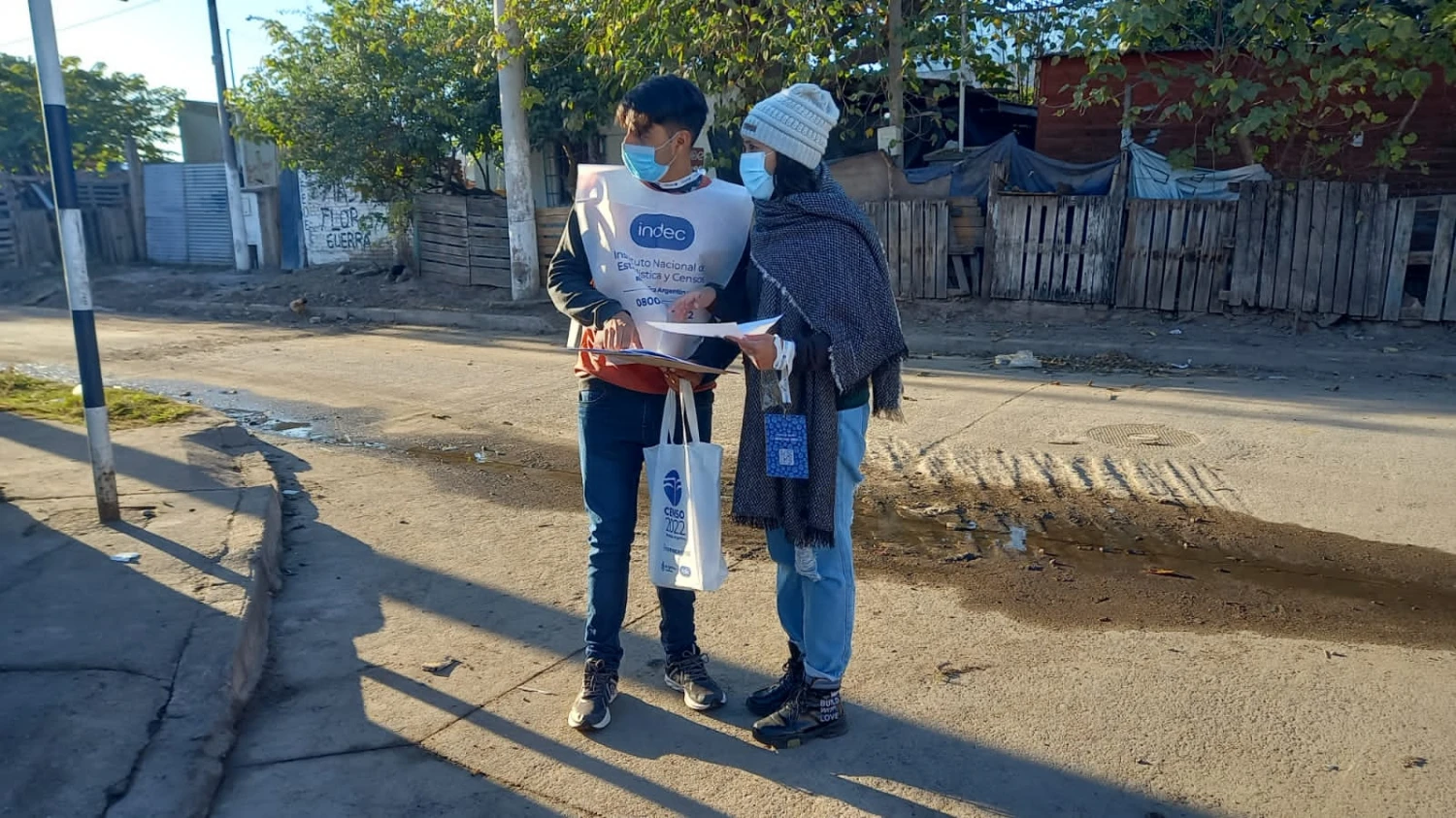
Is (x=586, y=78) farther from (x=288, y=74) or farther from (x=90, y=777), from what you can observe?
(x=90, y=777)

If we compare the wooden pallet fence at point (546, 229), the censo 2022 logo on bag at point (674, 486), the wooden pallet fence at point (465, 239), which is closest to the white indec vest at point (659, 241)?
the censo 2022 logo on bag at point (674, 486)

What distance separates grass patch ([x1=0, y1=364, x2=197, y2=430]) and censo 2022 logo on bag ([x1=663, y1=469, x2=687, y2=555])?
5367 millimetres

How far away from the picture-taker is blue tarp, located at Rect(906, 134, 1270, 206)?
1210 cm

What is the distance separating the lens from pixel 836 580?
3217 millimetres

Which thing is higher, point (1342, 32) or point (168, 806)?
point (1342, 32)

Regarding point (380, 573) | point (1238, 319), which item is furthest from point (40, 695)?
point (1238, 319)

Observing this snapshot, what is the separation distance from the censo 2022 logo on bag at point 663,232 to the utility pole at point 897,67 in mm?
9810

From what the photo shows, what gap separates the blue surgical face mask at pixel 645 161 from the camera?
3254 mm

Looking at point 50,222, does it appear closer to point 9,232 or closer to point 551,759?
point 9,232

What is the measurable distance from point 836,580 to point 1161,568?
2.17 meters

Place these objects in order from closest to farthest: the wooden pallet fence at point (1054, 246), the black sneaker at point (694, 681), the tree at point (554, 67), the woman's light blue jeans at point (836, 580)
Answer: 1. the woman's light blue jeans at point (836, 580)
2. the black sneaker at point (694, 681)
3. the wooden pallet fence at point (1054, 246)
4. the tree at point (554, 67)

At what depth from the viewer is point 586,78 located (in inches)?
637

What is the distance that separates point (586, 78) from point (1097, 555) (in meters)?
13.1

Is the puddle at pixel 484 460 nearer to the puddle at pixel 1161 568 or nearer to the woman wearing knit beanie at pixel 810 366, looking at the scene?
the puddle at pixel 1161 568
